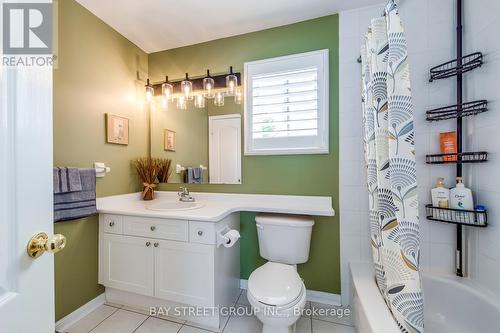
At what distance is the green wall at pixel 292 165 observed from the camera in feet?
5.74

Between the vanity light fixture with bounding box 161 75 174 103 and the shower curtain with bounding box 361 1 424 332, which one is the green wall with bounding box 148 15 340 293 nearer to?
the vanity light fixture with bounding box 161 75 174 103

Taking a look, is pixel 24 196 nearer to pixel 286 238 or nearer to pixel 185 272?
pixel 185 272

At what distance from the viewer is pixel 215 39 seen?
2037mm

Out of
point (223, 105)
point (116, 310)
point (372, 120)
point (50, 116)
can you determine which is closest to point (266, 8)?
point (223, 105)

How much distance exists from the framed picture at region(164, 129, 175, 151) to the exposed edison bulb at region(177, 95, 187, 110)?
0.88 feet

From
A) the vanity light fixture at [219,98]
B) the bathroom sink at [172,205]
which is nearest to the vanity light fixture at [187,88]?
the vanity light fixture at [219,98]

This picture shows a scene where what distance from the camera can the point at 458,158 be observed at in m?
1.32

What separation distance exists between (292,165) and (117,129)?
1.59 meters

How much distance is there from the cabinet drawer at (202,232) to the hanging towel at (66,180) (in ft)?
2.79

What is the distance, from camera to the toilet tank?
5.20 feet

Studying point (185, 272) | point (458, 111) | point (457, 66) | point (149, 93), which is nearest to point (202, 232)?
point (185, 272)

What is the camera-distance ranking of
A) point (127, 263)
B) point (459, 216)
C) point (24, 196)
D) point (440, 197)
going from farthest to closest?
1. point (127, 263)
2. point (440, 197)
3. point (459, 216)
4. point (24, 196)

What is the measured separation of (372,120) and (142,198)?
6.93ft

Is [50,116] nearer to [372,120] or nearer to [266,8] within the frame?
[372,120]
